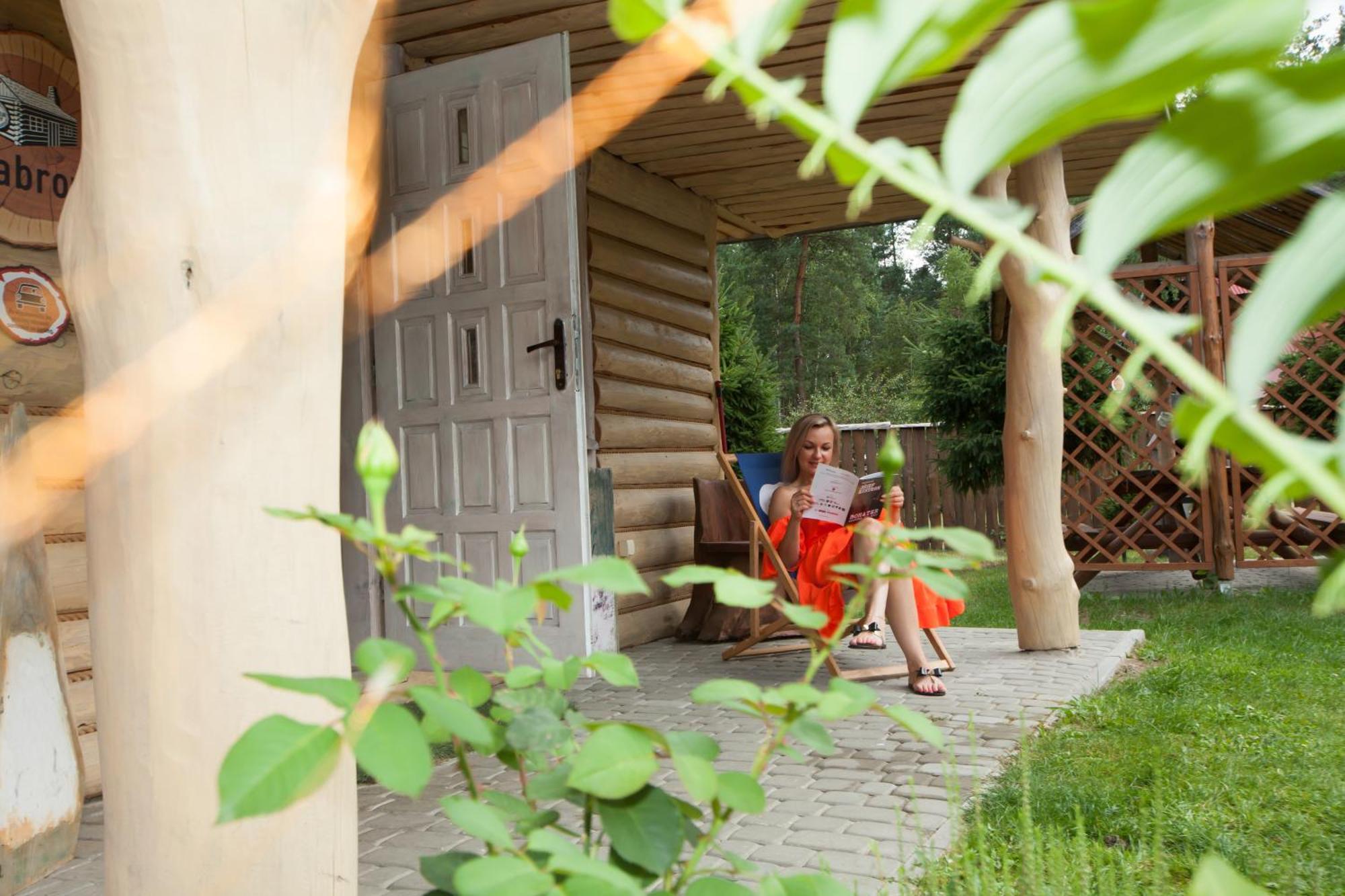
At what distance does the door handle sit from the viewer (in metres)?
4.36

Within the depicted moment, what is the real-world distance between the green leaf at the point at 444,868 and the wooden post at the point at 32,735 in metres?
2.43

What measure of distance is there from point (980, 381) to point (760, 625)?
6.35 meters

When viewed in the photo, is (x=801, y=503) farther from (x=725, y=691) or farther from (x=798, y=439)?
(x=725, y=691)

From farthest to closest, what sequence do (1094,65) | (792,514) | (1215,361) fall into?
(1215,361), (792,514), (1094,65)

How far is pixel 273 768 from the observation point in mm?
457

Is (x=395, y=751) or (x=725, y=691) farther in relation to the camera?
(x=725, y=691)

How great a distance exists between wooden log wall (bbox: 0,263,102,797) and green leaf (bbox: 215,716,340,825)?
3.21m

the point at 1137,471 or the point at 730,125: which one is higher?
the point at 730,125

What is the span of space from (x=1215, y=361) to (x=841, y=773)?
491 centimetres

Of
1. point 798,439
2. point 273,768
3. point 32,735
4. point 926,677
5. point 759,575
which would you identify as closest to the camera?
point 273,768

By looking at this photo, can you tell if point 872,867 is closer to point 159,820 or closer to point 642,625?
point 159,820

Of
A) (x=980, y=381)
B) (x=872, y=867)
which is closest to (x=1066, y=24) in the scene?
(x=872, y=867)

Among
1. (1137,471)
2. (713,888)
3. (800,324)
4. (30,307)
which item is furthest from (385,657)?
(800,324)

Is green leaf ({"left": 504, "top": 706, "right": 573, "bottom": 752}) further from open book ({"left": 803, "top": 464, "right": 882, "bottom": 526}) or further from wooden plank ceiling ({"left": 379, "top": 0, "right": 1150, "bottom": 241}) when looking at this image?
wooden plank ceiling ({"left": 379, "top": 0, "right": 1150, "bottom": 241})
